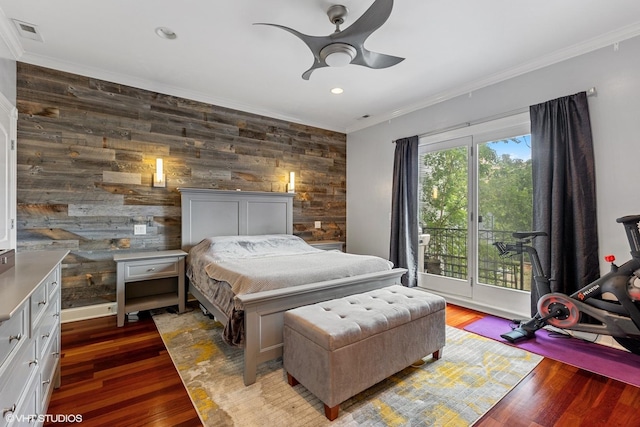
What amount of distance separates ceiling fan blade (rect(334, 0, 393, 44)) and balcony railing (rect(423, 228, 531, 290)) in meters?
2.76

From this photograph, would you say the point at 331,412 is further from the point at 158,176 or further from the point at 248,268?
the point at 158,176

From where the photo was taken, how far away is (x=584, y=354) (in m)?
2.50

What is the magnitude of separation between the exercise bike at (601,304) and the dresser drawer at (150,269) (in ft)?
11.9

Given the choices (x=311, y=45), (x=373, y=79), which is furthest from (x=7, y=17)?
(x=373, y=79)

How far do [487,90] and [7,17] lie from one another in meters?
4.77

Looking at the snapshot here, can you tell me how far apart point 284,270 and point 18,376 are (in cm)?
164

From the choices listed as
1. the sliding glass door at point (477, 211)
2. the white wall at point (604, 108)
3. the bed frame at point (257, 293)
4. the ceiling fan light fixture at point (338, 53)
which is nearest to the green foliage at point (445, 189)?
the sliding glass door at point (477, 211)

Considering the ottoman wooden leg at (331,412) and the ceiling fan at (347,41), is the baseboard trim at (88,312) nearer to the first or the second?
the ottoman wooden leg at (331,412)

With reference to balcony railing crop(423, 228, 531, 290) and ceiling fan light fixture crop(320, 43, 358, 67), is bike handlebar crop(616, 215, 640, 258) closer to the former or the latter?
balcony railing crop(423, 228, 531, 290)

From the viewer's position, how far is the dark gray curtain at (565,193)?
108 inches

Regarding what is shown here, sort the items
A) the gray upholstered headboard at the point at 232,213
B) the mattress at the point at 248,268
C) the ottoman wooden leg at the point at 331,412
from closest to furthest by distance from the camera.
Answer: the ottoman wooden leg at the point at 331,412 < the mattress at the point at 248,268 < the gray upholstered headboard at the point at 232,213

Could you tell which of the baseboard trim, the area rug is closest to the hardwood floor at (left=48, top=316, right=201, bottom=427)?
the area rug

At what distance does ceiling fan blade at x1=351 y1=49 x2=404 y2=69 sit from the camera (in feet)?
7.89

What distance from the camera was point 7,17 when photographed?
95.6 inches
